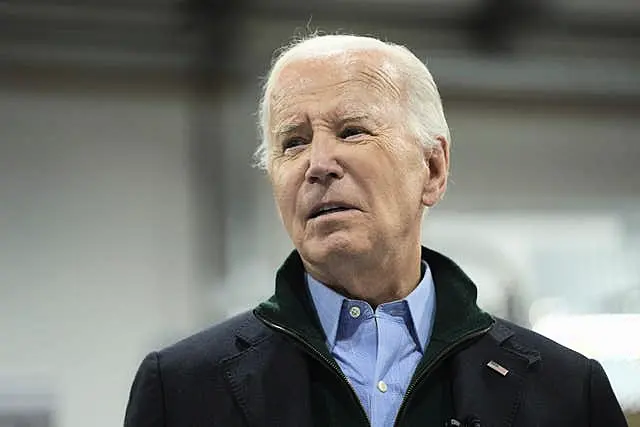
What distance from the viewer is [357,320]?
1.19 m

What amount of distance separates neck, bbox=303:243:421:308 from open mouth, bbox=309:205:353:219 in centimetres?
5

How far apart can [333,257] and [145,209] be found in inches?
65.9

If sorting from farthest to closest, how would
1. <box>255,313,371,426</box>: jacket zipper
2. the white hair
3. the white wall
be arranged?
1. the white wall
2. the white hair
3. <box>255,313,371,426</box>: jacket zipper

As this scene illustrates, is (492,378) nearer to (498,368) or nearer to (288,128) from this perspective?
(498,368)

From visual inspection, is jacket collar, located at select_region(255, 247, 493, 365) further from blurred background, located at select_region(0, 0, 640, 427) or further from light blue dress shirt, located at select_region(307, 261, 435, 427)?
blurred background, located at select_region(0, 0, 640, 427)

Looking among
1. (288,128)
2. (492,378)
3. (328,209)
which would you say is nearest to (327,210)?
(328,209)

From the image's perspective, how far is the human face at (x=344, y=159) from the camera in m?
1.15

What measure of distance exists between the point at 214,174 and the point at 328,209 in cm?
164

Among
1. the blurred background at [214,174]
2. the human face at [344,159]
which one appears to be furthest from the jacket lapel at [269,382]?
the blurred background at [214,174]

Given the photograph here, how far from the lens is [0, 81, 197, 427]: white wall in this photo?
105 inches

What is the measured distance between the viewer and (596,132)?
2957 millimetres

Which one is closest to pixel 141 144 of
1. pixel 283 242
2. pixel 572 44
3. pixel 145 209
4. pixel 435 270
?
pixel 145 209

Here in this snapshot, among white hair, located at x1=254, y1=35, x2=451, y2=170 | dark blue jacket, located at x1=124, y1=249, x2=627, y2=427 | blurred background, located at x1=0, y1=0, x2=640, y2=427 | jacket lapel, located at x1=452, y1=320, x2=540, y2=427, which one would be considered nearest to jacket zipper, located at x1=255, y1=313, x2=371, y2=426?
dark blue jacket, located at x1=124, y1=249, x2=627, y2=427

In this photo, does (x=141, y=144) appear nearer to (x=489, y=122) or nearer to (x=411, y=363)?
(x=489, y=122)
